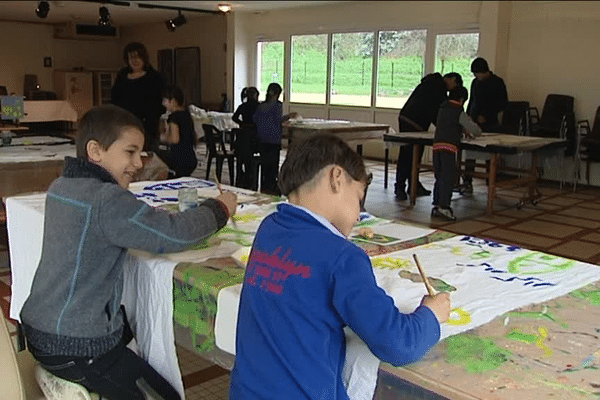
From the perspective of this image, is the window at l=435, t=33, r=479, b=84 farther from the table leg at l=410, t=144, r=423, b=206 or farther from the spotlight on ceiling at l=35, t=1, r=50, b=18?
the spotlight on ceiling at l=35, t=1, r=50, b=18

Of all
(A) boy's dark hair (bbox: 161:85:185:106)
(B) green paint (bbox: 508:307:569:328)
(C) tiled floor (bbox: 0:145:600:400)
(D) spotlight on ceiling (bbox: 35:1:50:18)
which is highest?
(D) spotlight on ceiling (bbox: 35:1:50:18)

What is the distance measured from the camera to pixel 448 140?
5.77 metres

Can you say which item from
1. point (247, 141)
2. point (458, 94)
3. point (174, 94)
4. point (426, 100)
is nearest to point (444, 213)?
point (458, 94)

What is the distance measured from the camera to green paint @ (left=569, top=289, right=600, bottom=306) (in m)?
1.55

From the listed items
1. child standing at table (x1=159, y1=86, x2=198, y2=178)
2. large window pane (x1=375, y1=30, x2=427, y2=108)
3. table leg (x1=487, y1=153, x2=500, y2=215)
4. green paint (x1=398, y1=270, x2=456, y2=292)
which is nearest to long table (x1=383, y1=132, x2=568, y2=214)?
table leg (x1=487, y1=153, x2=500, y2=215)

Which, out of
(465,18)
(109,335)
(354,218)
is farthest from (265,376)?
(465,18)

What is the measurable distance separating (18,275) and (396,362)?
1871 millimetres

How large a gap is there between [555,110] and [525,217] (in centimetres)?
252

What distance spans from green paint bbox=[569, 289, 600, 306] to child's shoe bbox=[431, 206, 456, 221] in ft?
14.2

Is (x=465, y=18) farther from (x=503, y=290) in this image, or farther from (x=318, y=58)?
(x=503, y=290)

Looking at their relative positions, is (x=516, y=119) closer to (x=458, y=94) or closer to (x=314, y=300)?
(x=458, y=94)

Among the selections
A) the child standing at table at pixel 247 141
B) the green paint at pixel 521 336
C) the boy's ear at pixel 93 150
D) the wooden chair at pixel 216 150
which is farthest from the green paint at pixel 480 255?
the wooden chair at pixel 216 150

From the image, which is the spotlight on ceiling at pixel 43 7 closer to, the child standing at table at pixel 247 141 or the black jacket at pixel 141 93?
the child standing at table at pixel 247 141

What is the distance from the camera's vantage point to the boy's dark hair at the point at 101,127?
1774 millimetres
